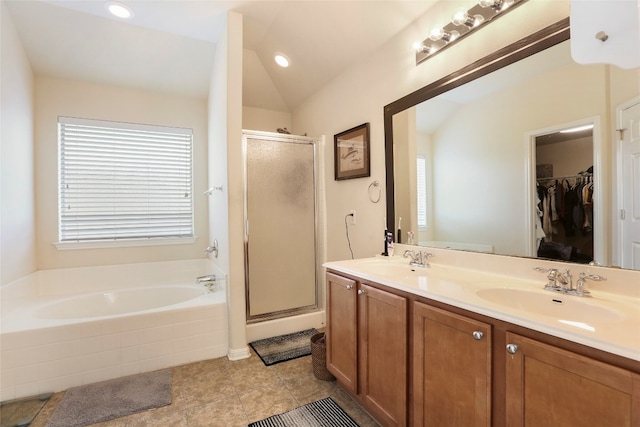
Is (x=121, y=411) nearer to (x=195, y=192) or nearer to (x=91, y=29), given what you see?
(x=195, y=192)

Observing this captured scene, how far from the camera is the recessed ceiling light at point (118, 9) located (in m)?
2.36

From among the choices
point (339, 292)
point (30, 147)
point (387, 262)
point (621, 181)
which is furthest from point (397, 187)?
point (30, 147)

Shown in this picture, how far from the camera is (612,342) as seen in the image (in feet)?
2.56

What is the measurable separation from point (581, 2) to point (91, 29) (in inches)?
134

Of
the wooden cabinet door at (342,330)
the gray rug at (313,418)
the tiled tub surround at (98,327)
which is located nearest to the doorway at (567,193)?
the wooden cabinet door at (342,330)

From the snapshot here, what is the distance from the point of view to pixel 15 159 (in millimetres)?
2406

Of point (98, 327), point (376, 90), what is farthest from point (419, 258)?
point (98, 327)

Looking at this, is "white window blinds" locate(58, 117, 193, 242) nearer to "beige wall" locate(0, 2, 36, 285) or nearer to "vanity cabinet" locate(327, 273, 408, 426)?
"beige wall" locate(0, 2, 36, 285)

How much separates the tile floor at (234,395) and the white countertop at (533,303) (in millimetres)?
878

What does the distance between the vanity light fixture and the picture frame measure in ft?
2.41

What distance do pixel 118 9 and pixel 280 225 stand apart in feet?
7.44

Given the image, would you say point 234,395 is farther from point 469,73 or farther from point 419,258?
point 469,73

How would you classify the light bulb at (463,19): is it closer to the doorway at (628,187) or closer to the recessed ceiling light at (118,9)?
the doorway at (628,187)

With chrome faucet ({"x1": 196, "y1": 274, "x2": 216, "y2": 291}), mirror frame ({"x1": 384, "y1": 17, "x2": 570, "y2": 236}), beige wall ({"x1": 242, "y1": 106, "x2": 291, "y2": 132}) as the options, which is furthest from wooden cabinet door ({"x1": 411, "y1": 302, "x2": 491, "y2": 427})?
beige wall ({"x1": 242, "y1": 106, "x2": 291, "y2": 132})
